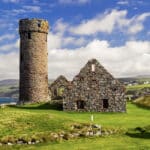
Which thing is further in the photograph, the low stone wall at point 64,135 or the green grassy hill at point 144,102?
the green grassy hill at point 144,102

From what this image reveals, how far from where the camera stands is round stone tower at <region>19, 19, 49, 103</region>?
6994cm

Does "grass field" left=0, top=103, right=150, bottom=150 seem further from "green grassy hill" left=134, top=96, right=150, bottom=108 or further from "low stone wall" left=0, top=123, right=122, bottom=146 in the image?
"green grassy hill" left=134, top=96, right=150, bottom=108

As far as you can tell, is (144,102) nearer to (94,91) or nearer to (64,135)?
(94,91)

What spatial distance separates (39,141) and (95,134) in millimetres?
5290

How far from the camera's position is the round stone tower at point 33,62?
2753 inches

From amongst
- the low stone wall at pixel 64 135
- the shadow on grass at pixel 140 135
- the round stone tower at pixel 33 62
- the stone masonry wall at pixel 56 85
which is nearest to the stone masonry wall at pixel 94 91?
the round stone tower at pixel 33 62

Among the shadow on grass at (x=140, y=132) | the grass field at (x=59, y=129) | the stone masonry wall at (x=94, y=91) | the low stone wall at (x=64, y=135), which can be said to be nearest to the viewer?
the grass field at (x=59, y=129)

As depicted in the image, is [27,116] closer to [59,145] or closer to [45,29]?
[59,145]

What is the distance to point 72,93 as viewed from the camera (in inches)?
2329

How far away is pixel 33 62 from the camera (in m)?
69.9

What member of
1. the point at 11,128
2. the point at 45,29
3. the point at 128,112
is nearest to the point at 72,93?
the point at 128,112

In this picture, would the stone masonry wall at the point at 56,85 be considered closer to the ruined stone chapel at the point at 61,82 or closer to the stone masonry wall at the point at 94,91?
the ruined stone chapel at the point at 61,82

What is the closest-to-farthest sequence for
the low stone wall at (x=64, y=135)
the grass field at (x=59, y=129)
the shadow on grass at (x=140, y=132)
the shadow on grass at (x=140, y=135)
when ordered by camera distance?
the grass field at (x=59, y=129) < the low stone wall at (x=64, y=135) < the shadow on grass at (x=140, y=135) < the shadow on grass at (x=140, y=132)

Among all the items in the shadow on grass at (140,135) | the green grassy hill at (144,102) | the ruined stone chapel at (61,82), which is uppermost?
the ruined stone chapel at (61,82)
